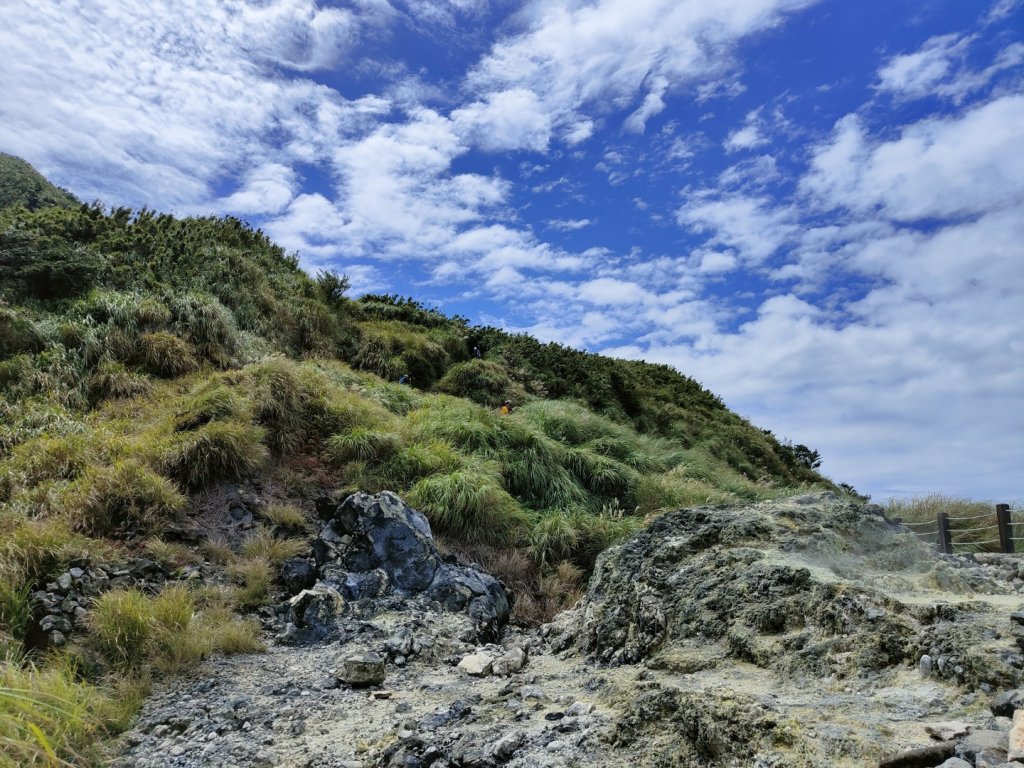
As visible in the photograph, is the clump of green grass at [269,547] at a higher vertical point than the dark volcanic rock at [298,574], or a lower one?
higher

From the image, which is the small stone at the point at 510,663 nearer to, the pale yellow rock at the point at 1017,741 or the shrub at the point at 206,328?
the pale yellow rock at the point at 1017,741

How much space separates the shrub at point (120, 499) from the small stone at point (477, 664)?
12.1 ft

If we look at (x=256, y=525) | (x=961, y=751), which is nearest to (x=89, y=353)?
(x=256, y=525)

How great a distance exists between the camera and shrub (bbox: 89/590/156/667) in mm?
4836

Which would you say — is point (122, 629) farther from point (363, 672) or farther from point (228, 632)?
point (363, 672)

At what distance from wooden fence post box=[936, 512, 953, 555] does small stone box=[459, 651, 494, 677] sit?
407 inches

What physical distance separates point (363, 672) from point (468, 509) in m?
3.09

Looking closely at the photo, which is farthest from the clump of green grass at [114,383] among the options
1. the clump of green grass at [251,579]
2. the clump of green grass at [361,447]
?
the clump of green grass at [251,579]

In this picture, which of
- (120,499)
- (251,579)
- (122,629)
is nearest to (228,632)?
(122,629)

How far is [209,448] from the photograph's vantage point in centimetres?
754

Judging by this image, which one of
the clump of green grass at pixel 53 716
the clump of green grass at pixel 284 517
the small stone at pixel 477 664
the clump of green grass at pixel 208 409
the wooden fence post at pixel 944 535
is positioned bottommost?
the clump of green grass at pixel 53 716

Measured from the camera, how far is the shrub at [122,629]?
4.84m

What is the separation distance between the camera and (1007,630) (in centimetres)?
280

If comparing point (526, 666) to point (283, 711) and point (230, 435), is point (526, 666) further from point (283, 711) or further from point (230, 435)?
point (230, 435)
